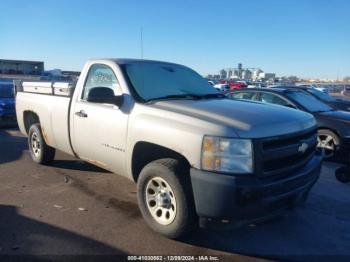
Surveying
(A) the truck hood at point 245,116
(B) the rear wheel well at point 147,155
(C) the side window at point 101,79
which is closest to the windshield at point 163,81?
(C) the side window at point 101,79

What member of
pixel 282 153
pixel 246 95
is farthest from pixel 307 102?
pixel 282 153

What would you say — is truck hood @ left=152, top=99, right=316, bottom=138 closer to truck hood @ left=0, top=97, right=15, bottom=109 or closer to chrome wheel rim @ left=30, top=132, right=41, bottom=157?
chrome wheel rim @ left=30, top=132, right=41, bottom=157

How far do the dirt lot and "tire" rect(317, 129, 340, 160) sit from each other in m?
1.90

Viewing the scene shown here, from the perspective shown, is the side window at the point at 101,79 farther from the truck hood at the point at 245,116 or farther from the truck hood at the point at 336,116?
the truck hood at the point at 336,116

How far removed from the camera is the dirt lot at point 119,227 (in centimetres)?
368

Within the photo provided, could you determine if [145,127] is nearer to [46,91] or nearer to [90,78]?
[90,78]

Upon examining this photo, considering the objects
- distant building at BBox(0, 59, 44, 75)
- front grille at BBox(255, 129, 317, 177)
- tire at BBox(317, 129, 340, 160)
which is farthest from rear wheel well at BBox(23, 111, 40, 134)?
distant building at BBox(0, 59, 44, 75)

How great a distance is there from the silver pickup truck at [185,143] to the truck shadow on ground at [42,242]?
2.22ft

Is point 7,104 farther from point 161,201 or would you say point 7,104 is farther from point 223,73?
point 223,73

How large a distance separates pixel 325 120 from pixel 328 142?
0.47 metres

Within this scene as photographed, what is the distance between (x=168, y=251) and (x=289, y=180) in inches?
53.9

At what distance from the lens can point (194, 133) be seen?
344 centimetres

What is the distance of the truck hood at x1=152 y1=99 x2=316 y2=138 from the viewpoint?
3.41 meters

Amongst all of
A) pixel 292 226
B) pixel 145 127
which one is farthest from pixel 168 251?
pixel 292 226
